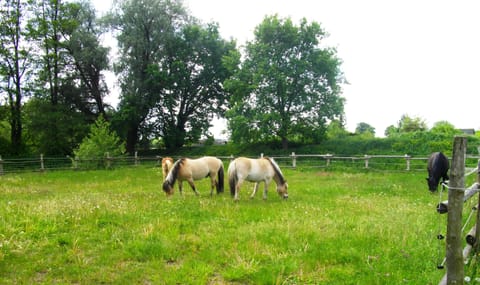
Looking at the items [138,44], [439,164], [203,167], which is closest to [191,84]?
[138,44]

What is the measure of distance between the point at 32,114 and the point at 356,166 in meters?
29.2

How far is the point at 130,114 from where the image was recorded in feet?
96.1

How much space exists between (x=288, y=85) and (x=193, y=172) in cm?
1688

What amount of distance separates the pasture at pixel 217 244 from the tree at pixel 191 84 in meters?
25.3

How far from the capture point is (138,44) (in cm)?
2870

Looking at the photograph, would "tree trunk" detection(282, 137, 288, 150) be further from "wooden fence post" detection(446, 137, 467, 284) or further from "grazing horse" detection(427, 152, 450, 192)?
"wooden fence post" detection(446, 137, 467, 284)

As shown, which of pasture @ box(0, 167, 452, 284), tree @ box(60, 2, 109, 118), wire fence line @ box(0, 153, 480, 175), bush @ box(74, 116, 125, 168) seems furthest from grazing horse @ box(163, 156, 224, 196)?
tree @ box(60, 2, 109, 118)

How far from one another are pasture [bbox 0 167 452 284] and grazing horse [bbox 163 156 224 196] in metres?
1.79

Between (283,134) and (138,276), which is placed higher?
(283,134)

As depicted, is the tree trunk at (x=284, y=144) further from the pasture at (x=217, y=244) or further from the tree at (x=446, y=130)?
the pasture at (x=217, y=244)

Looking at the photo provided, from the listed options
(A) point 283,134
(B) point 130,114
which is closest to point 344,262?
(A) point 283,134

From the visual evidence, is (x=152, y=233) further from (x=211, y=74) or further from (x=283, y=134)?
(x=211, y=74)

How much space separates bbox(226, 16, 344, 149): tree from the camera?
82.2 feet

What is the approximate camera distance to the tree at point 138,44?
29.0 m
